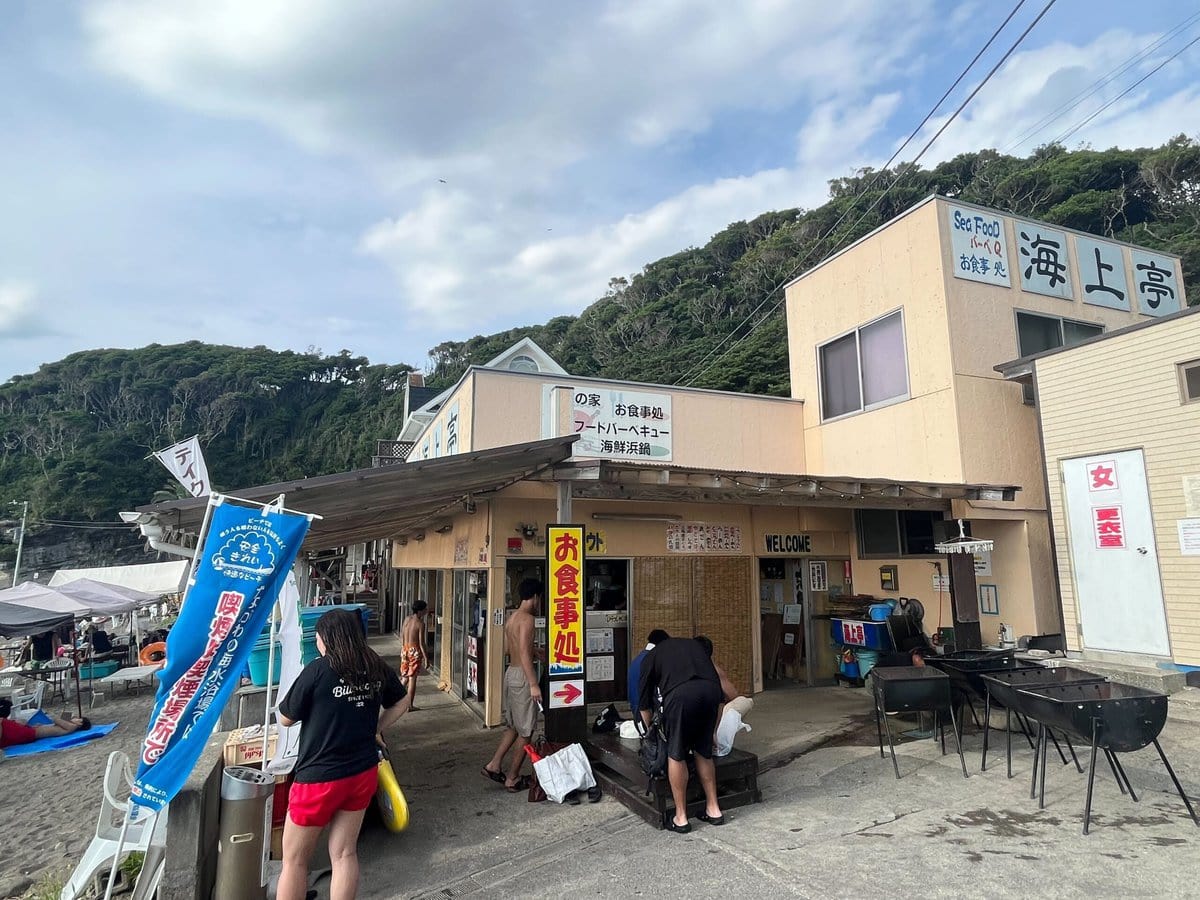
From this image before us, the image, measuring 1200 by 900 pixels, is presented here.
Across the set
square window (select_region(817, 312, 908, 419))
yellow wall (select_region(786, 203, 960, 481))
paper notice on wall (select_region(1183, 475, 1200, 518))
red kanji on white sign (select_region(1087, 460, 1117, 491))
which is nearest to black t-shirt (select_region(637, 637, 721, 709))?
yellow wall (select_region(786, 203, 960, 481))

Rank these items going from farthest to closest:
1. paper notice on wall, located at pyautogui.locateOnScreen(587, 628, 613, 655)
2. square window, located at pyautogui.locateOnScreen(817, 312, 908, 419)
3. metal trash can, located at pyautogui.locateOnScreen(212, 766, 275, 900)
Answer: square window, located at pyautogui.locateOnScreen(817, 312, 908, 419), paper notice on wall, located at pyautogui.locateOnScreen(587, 628, 613, 655), metal trash can, located at pyautogui.locateOnScreen(212, 766, 275, 900)

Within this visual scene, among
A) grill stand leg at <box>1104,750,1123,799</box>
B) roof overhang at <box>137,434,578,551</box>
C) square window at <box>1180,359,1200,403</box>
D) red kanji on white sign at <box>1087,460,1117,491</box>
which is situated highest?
square window at <box>1180,359,1200,403</box>

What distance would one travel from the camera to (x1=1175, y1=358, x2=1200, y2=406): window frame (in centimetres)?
718

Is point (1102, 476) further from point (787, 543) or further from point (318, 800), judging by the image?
point (318, 800)

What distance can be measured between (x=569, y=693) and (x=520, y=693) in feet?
1.44

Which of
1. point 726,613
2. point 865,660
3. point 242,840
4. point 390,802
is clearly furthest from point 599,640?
point 242,840

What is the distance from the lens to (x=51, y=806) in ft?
21.5

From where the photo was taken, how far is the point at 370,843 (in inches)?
186

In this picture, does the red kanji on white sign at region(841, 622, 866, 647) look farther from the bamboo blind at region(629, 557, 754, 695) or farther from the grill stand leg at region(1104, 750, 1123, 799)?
the grill stand leg at region(1104, 750, 1123, 799)

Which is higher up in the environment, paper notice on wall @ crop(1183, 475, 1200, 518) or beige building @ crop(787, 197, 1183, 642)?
beige building @ crop(787, 197, 1183, 642)

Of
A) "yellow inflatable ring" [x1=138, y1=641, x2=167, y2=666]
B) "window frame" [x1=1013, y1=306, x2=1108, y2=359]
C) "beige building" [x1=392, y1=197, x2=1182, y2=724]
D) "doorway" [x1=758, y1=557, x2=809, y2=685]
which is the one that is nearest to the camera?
"beige building" [x1=392, y1=197, x2=1182, y2=724]

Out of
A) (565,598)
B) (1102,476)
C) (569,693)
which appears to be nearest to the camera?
(569,693)

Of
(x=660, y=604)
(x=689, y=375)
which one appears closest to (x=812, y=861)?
(x=660, y=604)

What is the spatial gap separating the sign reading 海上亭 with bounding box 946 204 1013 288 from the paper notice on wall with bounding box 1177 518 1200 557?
4084 mm
